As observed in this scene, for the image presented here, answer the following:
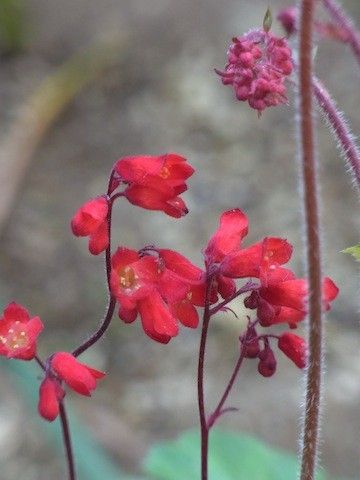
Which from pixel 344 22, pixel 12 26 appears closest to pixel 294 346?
pixel 344 22

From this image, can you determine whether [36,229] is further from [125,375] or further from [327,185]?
[327,185]

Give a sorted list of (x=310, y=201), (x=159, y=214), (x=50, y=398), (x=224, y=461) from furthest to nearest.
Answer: (x=159, y=214) < (x=224, y=461) < (x=50, y=398) < (x=310, y=201)

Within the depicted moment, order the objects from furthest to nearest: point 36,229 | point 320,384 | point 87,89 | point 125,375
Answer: point 87,89
point 36,229
point 125,375
point 320,384

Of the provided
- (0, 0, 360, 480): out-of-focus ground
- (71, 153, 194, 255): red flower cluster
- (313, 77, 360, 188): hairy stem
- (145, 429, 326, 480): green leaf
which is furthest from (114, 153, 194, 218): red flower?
(0, 0, 360, 480): out-of-focus ground

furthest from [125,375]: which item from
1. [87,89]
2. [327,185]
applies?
[87,89]

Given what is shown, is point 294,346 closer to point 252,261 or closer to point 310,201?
point 252,261

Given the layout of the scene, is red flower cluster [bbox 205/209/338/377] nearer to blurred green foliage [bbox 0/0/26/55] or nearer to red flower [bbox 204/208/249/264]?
red flower [bbox 204/208/249/264]

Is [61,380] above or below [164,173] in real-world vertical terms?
below
